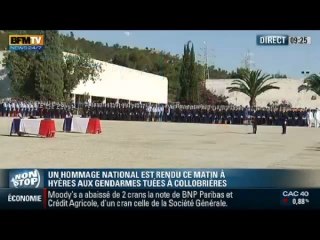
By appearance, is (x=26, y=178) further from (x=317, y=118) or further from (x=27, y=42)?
→ (x=317, y=118)

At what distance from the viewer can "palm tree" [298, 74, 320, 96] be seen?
17.5 ft

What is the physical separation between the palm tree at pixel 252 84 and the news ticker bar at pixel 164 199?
137cm

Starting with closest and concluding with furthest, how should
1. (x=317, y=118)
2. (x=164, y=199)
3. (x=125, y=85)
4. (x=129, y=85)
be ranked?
(x=164, y=199) < (x=317, y=118) < (x=129, y=85) < (x=125, y=85)

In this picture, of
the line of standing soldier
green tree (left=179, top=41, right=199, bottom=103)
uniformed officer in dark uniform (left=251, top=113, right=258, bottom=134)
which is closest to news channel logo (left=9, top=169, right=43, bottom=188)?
the line of standing soldier

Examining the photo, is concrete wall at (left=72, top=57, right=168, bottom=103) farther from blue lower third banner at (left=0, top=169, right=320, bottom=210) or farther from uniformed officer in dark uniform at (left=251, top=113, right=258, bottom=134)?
blue lower third banner at (left=0, top=169, right=320, bottom=210)

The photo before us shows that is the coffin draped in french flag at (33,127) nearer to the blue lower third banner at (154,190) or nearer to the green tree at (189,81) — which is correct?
the green tree at (189,81)

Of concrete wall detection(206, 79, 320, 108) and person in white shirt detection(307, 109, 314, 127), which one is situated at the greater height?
concrete wall detection(206, 79, 320, 108)

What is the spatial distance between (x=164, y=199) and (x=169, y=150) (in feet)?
4.35

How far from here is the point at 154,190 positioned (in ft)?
16.0

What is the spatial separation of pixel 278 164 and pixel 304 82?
0.92 m

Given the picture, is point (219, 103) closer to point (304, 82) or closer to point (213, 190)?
point (304, 82)

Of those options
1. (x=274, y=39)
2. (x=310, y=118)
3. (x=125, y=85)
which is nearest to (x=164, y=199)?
(x=274, y=39)
